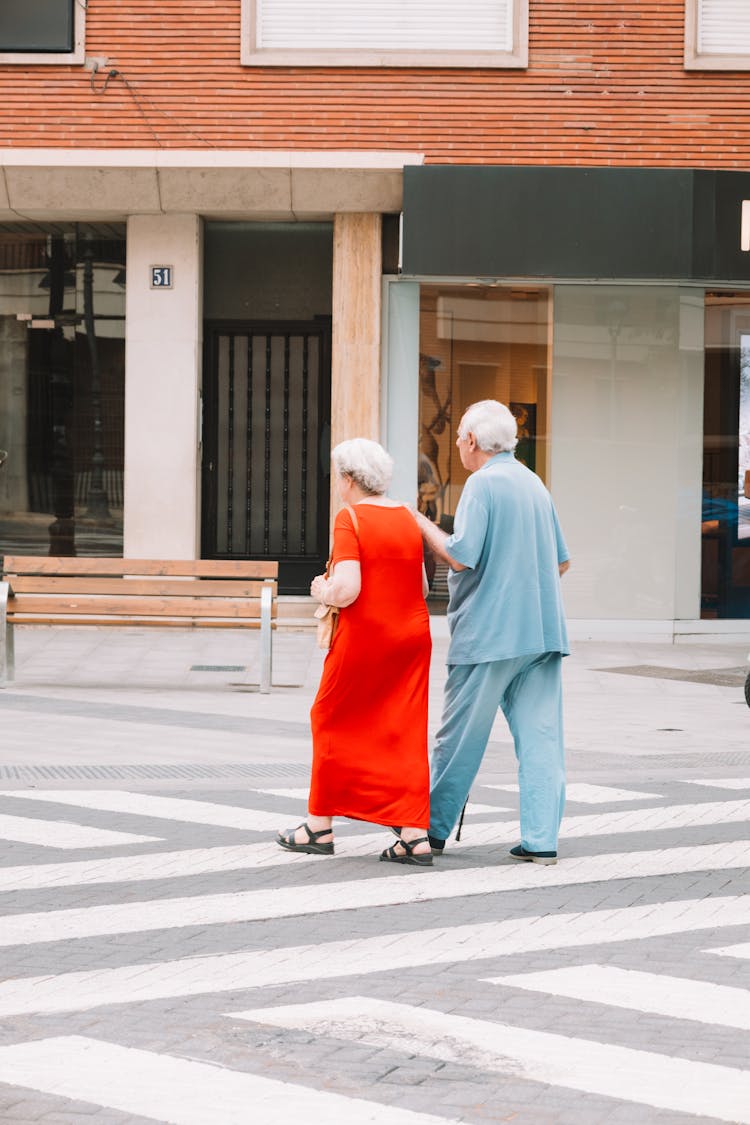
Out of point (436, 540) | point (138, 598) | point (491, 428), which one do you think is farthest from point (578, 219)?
point (436, 540)

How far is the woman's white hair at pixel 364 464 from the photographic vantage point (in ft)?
24.6

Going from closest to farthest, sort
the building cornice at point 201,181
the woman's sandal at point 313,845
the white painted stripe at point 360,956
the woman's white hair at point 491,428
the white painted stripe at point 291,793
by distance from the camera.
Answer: the white painted stripe at point 360,956 → the woman's white hair at point 491,428 → the woman's sandal at point 313,845 → the white painted stripe at point 291,793 → the building cornice at point 201,181

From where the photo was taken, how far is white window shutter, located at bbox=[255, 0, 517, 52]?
17328 mm

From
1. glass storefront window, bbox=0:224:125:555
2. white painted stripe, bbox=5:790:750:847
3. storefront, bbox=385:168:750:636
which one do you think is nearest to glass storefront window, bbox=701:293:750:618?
storefront, bbox=385:168:750:636

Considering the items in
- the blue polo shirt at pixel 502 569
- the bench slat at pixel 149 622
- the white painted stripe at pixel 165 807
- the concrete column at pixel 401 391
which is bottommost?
the white painted stripe at pixel 165 807

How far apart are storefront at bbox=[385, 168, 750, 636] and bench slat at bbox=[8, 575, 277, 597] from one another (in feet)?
14.2

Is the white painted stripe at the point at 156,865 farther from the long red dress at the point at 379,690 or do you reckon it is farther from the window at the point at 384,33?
the window at the point at 384,33

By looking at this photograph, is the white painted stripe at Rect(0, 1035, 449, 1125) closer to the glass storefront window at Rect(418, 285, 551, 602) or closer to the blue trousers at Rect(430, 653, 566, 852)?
the blue trousers at Rect(430, 653, 566, 852)

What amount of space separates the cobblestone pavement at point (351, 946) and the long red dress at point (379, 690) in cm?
29

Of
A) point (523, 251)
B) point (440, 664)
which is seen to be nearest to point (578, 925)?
point (440, 664)

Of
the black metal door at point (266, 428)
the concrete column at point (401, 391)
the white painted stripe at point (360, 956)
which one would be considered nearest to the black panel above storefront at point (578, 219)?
the concrete column at point (401, 391)

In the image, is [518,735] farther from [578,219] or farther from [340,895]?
[578,219]

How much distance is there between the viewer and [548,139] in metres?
17.2

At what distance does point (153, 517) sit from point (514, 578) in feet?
35.5
